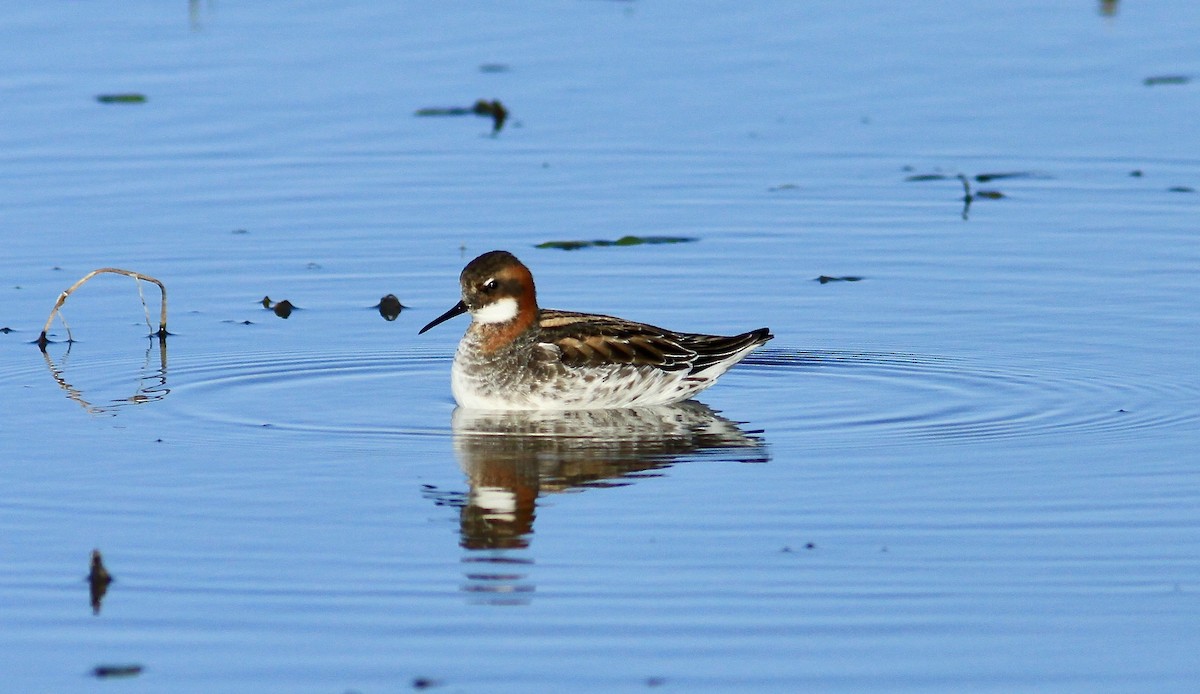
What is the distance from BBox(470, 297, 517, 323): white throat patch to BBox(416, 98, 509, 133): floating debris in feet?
27.3

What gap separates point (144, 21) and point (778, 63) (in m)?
8.75

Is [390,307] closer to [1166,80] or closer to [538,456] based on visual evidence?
[538,456]

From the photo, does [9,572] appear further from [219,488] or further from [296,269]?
[296,269]

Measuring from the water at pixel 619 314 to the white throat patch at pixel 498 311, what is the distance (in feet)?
2.47

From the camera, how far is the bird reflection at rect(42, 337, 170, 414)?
13312 millimetres

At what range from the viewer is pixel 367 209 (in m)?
19.2

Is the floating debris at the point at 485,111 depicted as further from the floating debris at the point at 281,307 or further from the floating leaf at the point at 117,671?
the floating leaf at the point at 117,671

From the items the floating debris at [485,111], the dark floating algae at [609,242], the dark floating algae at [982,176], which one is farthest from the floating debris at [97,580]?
the floating debris at [485,111]

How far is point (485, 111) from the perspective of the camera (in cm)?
2250

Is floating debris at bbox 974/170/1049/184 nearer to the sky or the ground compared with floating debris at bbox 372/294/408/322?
nearer to the sky

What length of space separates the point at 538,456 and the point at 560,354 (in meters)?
1.80

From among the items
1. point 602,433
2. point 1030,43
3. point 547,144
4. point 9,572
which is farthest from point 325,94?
point 9,572

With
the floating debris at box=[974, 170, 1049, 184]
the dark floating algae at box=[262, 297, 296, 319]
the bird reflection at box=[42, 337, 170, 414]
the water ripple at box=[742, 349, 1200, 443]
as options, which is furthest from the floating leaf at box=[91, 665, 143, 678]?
the floating debris at box=[974, 170, 1049, 184]

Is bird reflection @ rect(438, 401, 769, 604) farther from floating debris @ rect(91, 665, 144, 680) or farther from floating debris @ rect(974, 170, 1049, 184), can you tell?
floating debris @ rect(974, 170, 1049, 184)
